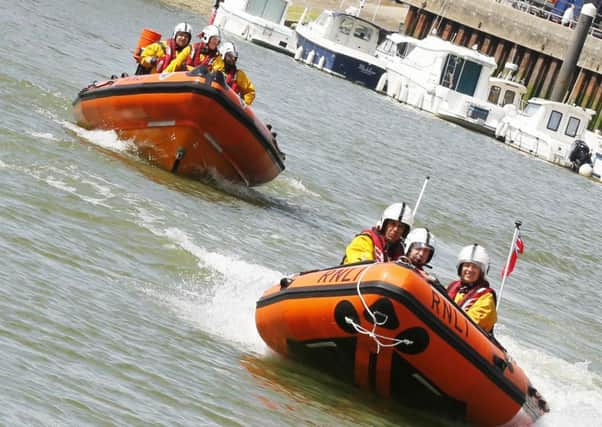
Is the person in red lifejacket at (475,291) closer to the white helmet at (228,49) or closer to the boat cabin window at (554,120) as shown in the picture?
the white helmet at (228,49)

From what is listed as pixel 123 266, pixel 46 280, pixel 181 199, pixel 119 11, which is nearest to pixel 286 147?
pixel 181 199

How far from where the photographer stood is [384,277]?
8.66 metres

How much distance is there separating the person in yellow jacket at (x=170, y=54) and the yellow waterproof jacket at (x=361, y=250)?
6.35 meters

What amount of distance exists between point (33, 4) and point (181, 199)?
17.9 m

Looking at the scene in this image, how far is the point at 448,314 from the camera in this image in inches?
344

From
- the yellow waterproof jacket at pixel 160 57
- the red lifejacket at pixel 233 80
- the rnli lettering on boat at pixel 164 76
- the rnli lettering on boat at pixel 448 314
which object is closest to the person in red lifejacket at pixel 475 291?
the rnli lettering on boat at pixel 448 314

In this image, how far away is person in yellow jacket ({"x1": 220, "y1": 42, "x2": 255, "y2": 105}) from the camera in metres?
15.5

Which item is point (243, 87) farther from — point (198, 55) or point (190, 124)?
point (190, 124)

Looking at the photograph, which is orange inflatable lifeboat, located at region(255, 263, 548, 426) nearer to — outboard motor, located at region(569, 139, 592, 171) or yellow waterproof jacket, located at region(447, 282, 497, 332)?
yellow waterproof jacket, located at region(447, 282, 497, 332)

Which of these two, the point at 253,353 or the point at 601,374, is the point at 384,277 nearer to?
the point at 253,353

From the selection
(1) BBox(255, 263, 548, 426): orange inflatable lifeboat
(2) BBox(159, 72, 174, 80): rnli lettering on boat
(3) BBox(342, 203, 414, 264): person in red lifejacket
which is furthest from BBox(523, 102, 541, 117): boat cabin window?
(1) BBox(255, 263, 548, 426): orange inflatable lifeboat

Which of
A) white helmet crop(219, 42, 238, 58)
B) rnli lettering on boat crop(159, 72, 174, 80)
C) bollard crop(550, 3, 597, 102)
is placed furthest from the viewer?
bollard crop(550, 3, 597, 102)

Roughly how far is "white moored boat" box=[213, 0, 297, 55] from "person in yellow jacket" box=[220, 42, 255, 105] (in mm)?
31006

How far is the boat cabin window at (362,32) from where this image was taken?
157 feet
